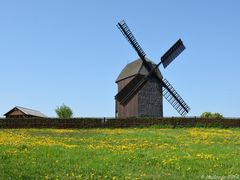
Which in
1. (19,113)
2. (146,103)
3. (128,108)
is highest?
(19,113)

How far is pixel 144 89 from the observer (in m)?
61.8

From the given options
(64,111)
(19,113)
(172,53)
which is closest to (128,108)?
(172,53)

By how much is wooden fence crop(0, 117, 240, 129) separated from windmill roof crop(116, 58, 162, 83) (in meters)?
7.40

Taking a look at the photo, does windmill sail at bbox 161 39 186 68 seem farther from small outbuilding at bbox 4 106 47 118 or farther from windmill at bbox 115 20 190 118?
small outbuilding at bbox 4 106 47 118

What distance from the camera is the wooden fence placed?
56375mm

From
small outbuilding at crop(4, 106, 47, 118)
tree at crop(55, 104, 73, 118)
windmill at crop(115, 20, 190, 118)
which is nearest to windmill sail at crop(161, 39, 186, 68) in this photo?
windmill at crop(115, 20, 190, 118)

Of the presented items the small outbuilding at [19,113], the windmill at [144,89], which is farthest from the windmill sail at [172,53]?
the small outbuilding at [19,113]

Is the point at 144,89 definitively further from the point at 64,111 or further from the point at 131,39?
the point at 64,111

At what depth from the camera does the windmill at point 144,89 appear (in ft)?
203

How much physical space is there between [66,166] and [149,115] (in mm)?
46155

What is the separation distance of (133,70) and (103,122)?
969 cm

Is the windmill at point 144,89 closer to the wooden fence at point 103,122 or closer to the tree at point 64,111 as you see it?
the wooden fence at point 103,122

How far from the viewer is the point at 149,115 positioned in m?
63.2

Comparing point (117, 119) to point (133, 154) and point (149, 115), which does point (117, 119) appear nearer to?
point (149, 115)
